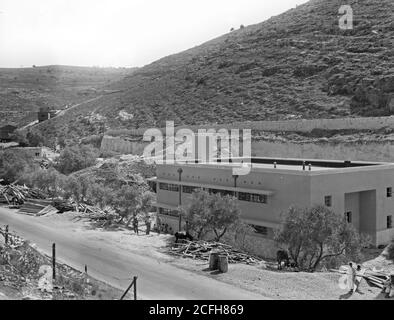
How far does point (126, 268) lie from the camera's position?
64.6 feet

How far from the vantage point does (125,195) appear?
32125 mm

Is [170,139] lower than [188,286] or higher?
higher

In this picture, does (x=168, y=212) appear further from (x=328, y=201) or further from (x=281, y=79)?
(x=281, y=79)

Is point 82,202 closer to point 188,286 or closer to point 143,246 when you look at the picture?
point 143,246

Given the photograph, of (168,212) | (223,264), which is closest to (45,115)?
(168,212)

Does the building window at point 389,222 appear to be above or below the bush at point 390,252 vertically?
Answer: above

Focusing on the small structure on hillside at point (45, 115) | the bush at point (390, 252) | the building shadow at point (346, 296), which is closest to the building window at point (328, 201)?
the bush at point (390, 252)

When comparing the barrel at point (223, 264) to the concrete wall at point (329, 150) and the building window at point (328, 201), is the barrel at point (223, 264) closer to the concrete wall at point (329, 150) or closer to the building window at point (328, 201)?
the building window at point (328, 201)

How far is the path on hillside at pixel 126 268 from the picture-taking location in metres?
16.1

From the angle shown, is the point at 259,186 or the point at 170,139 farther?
the point at 170,139

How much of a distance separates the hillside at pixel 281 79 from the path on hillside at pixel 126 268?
46.9 meters

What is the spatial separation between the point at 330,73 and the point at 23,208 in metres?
52.0

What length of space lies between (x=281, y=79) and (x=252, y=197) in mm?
52771
